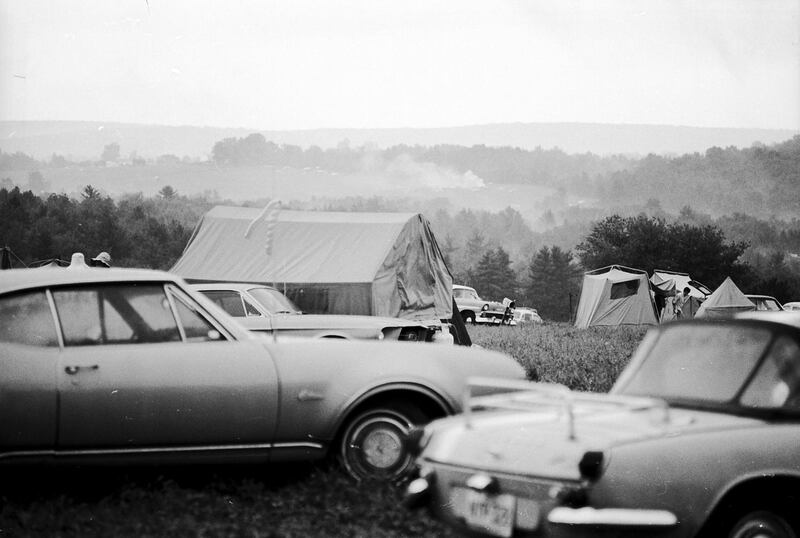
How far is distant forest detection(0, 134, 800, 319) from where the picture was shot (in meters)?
74.7

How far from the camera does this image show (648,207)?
165625 mm

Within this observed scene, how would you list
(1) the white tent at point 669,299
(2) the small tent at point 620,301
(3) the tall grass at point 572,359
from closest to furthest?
(3) the tall grass at point 572,359, (2) the small tent at point 620,301, (1) the white tent at point 669,299

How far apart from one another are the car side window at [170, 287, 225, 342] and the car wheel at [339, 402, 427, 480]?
897 millimetres

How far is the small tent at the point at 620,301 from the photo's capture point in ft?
111

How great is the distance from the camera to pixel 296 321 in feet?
36.0

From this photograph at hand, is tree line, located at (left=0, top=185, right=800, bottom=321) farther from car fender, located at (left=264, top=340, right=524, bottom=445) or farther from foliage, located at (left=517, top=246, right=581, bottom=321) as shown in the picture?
car fender, located at (left=264, top=340, right=524, bottom=445)

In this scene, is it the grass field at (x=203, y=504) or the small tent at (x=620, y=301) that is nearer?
the grass field at (x=203, y=504)

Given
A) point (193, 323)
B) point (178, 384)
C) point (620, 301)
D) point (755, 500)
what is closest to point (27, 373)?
point (178, 384)

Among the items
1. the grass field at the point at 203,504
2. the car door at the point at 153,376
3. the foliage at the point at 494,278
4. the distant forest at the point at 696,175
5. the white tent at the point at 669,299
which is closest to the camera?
the grass field at the point at 203,504

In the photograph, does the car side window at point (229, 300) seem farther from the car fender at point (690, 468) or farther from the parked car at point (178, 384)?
the car fender at point (690, 468)

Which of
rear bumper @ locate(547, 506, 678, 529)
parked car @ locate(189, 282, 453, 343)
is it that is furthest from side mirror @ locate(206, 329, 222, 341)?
parked car @ locate(189, 282, 453, 343)

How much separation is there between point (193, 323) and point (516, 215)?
185 m

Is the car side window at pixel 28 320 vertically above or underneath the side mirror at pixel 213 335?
above

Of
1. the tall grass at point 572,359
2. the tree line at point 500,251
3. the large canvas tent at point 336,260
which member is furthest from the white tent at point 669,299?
the large canvas tent at point 336,260
